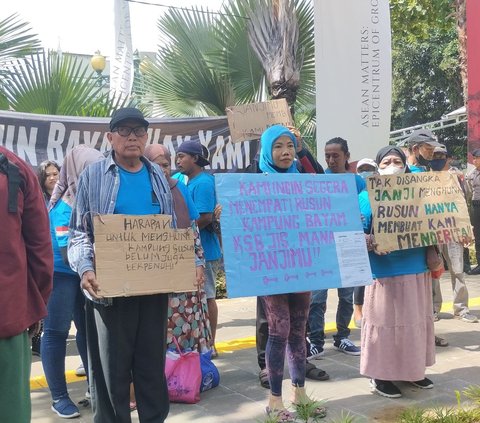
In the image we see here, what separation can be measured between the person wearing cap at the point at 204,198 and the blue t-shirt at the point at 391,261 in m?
1.29

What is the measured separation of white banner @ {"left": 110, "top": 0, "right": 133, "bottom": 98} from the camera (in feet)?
42.5

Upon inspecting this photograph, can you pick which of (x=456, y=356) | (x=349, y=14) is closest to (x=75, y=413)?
(x=456, y=356)

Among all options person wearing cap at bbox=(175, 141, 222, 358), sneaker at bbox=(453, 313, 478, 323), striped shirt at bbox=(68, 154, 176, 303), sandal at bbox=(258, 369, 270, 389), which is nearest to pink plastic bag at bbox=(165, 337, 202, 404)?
sandal at bbox=(258, 369, 270, 389)

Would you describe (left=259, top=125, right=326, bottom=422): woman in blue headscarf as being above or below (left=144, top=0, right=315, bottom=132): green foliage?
below

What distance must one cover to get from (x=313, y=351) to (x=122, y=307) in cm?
262

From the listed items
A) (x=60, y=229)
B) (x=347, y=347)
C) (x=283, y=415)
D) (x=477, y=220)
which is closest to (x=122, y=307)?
(x=60, y=229)

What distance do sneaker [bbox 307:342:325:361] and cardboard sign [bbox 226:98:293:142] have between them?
6.86 feet

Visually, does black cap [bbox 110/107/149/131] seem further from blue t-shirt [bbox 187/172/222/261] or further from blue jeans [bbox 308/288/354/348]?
blue jeans [bbox 308/288/354/348]

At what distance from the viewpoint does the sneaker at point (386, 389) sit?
15.3 ft

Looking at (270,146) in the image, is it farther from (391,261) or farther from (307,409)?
(307,409)

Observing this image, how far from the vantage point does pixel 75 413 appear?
175 inches

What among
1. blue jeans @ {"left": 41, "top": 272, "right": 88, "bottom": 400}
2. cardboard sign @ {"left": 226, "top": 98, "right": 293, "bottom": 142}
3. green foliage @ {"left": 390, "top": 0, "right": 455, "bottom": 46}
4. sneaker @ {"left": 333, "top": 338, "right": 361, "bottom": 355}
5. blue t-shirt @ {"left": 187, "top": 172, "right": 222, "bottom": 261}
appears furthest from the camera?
green foliage @ {"left": 390, "top": 0, "right": 455, "bottom": 46}

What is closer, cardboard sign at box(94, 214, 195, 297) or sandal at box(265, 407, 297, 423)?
cardboard sign at box(94, 214, 195, 297)

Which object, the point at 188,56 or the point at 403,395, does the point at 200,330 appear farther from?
the point at 188,56
